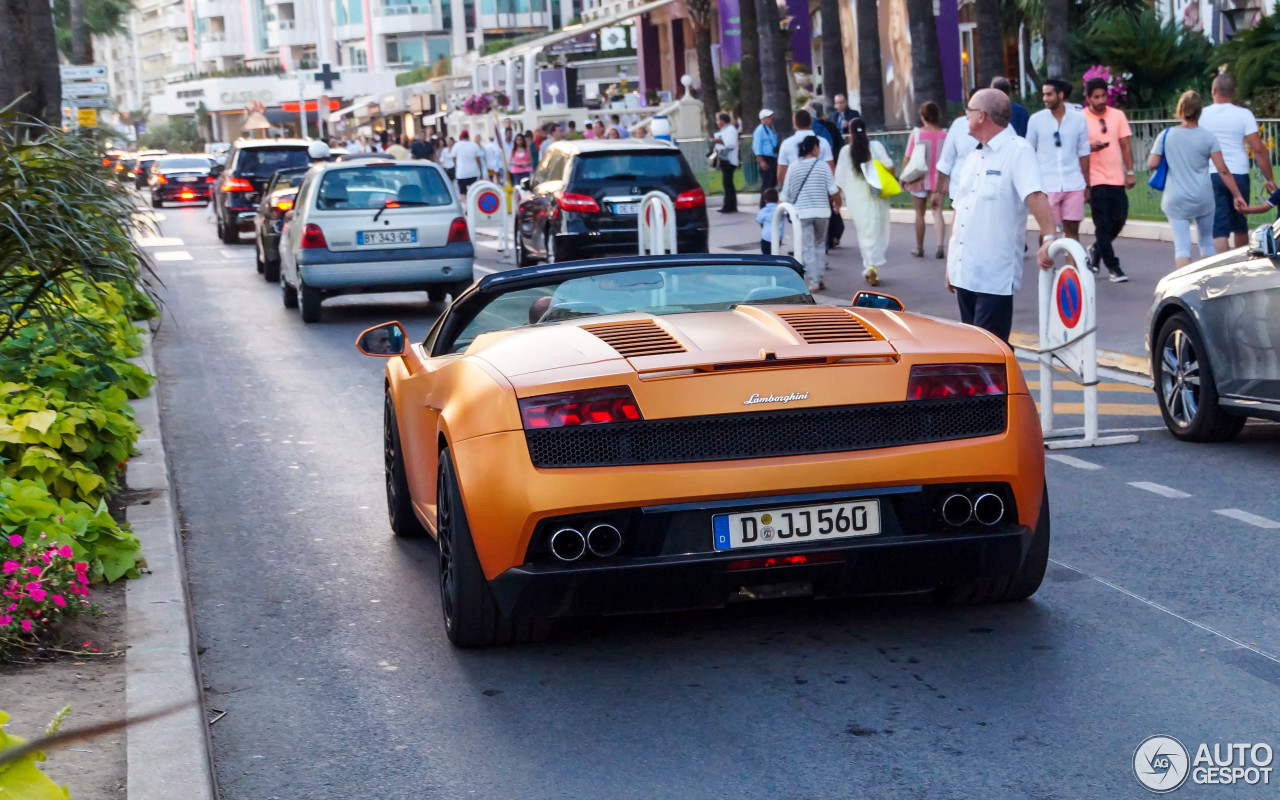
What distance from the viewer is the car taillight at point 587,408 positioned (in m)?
5.04

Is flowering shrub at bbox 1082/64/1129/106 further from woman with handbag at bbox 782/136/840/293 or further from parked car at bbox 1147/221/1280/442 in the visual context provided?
parked car at bbox 1147/221/1280/442

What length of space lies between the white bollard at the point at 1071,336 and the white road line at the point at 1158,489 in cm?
102

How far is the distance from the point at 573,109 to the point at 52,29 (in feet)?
136

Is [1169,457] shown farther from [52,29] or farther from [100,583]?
[52,29]

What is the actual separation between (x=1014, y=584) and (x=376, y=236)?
41.9 feet

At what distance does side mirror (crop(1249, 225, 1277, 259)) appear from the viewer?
8.34 metres

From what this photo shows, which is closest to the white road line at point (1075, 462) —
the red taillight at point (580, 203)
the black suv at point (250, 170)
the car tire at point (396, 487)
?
the car tire at point (396, 487)

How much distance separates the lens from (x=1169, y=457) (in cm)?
882

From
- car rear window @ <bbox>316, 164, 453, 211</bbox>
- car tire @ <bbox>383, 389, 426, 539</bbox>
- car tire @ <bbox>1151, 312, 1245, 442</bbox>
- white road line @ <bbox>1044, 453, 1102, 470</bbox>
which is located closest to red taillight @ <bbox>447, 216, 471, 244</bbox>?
car rear window @ <bbox>316, 164, 453, 211</bbox>

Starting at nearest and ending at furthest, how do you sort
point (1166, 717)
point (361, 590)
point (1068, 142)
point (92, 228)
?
1. point (1166, 717)
2. point (361, 590)
3. point (92, 228)
4. point (1068, 142)

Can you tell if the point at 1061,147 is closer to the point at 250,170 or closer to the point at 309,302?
the point at 309,302

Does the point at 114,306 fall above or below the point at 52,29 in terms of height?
below

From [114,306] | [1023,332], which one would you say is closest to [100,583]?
[114,306]

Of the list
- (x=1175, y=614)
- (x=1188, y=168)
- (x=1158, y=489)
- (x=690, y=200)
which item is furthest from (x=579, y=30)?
(x=1175, y=614)
